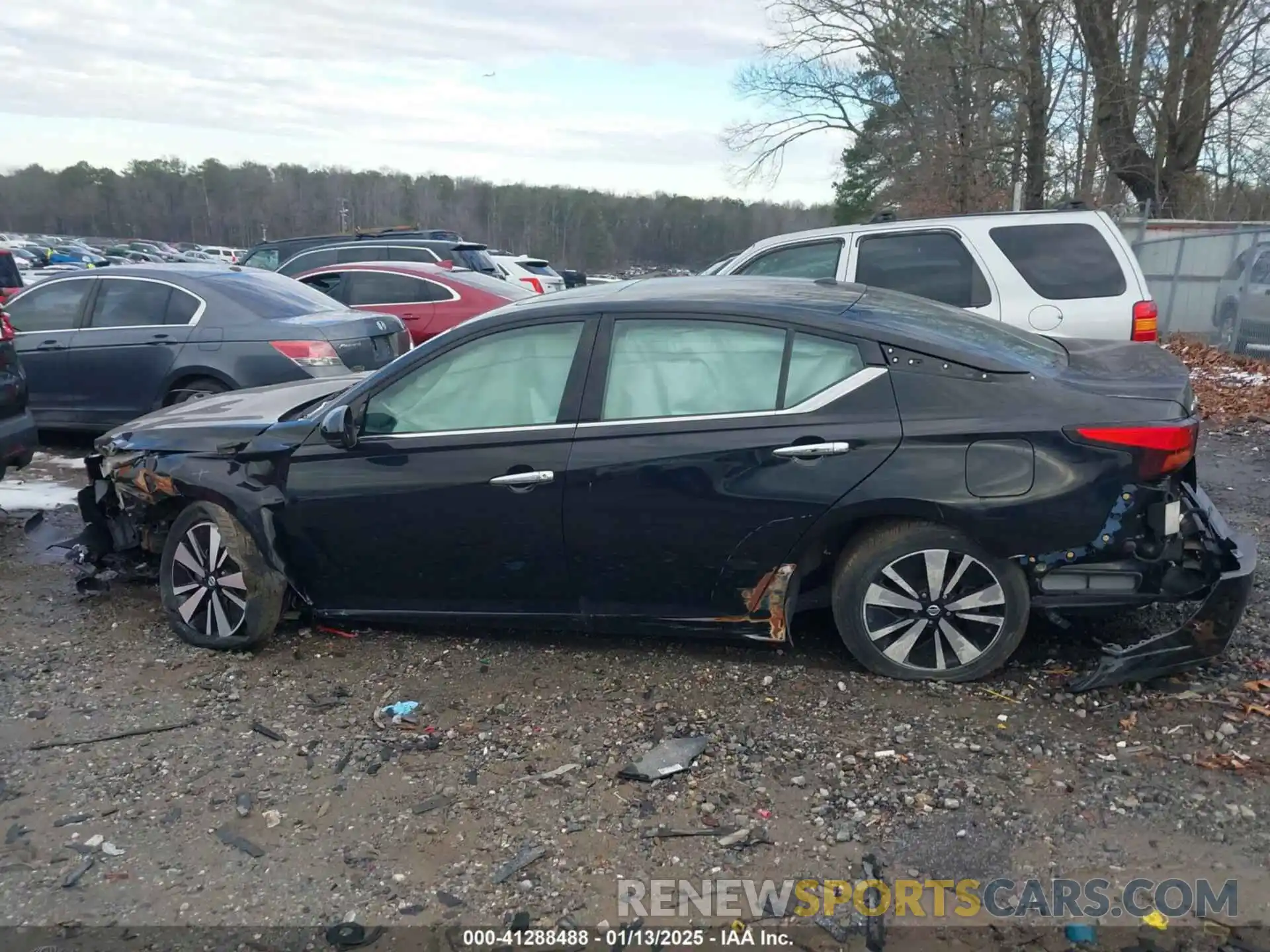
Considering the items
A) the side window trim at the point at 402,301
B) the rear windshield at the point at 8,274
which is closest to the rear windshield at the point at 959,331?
the side window trim at the point at 402,301

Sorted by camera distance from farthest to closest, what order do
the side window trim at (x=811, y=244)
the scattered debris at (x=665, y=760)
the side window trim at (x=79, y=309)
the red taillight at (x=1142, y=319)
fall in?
the side window trim at (x=79, y=309) < the side window trim at (x=811, y=244) < the red taillight at (x=1142, y=319) < the scattered debris at (x=665, y=760)

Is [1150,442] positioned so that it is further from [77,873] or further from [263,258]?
[263,258]

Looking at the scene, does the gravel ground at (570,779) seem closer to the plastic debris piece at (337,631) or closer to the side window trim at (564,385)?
the plastic debris piece at (337,631)

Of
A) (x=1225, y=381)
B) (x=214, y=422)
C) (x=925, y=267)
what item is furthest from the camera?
(x=1225, y=381)

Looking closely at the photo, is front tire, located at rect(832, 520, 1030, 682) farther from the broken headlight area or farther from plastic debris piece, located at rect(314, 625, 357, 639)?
plastic debris piece, located at rect(314, 625, 357, 639)

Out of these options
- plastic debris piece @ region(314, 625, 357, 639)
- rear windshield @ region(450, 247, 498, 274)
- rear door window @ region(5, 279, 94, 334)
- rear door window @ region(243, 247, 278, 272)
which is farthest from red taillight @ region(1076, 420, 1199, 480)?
rear door window @ region(243, 247, 278, 272)

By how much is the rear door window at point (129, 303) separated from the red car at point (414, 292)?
3.07 m

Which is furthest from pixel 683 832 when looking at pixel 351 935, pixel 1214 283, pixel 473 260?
pixel 1214 283

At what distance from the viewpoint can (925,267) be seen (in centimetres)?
700

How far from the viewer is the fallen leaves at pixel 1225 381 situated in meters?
9.19

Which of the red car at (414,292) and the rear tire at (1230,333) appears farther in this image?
the rear tire at (1230,333)

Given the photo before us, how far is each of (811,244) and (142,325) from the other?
5.38 m

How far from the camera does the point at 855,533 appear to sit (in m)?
3.82

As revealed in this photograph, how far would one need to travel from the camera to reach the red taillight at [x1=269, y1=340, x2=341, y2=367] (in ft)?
24.5
